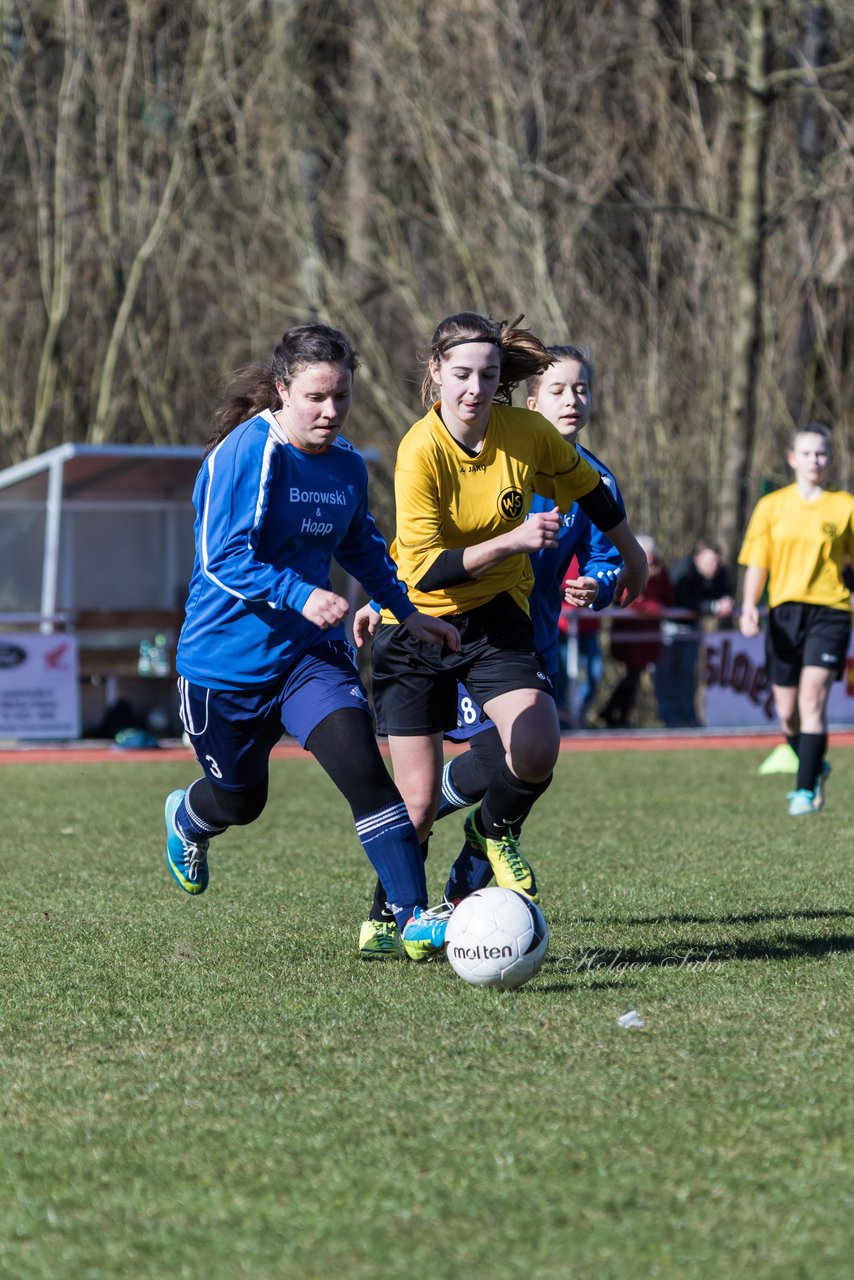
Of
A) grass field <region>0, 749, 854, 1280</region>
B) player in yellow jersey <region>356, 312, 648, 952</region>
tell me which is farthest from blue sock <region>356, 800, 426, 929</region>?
player in yellow jersey <region>356, 312, 648, 952</region>

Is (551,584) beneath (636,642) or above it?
above

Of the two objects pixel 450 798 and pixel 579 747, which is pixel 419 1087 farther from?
pixel 579 747

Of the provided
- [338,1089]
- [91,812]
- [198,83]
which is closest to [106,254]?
[198,83]

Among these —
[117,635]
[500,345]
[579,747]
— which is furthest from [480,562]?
[117,635]

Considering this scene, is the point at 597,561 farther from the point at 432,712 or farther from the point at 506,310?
the point at 506,310

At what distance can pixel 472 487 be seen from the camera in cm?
548

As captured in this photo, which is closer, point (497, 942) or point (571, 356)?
point (497, 942)

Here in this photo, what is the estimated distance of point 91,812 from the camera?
10328mm

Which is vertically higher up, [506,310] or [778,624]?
[506,310]

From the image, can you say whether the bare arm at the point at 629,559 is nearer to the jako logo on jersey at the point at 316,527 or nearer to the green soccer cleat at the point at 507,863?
the green soccer cleat at the point at 507,863

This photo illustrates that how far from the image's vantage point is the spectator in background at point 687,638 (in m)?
16.9

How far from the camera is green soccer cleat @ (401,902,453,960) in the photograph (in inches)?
202

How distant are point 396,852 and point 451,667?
717 mm

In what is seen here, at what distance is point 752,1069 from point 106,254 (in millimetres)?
18907
